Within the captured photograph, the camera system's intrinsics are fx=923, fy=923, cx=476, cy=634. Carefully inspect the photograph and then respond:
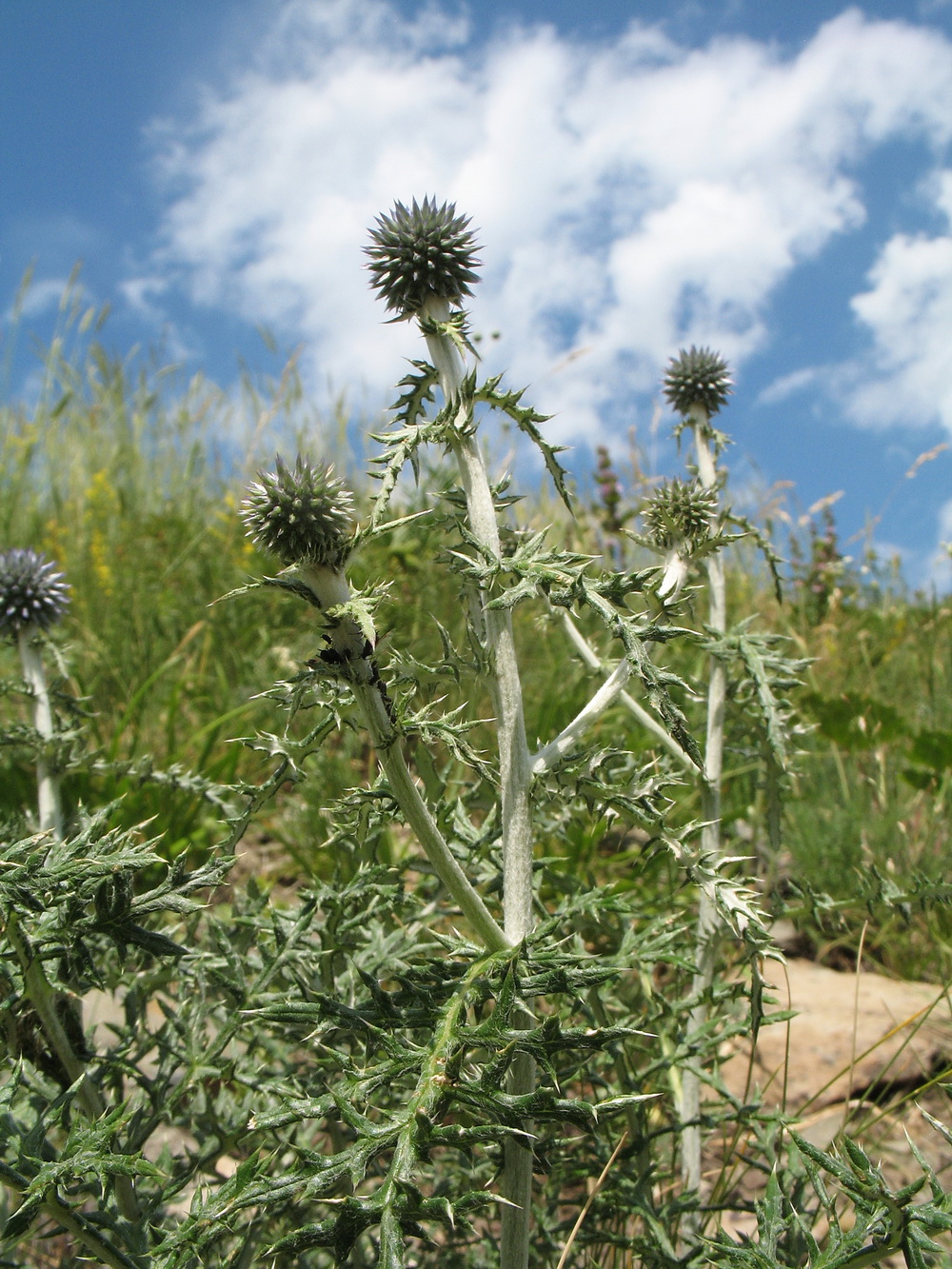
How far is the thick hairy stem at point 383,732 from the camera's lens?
1.32 meters

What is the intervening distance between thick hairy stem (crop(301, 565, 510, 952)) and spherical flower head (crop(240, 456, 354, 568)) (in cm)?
3

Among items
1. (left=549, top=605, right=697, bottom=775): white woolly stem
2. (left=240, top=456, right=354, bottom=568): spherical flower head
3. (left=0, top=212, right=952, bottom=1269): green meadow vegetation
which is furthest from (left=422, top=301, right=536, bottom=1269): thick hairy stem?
(left=549, top=605, right=697, bottom=775): white woolly stem

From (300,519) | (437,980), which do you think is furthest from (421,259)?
(437,980)

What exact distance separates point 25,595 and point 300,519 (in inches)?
65.5

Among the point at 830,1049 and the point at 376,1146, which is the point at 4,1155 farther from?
the point at 830,1049

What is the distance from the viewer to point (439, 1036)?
4.19ft

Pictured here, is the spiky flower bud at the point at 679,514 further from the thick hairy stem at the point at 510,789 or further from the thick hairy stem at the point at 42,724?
the thick hairy stem at the point at 42,724

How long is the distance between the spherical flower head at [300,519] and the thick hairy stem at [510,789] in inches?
11.6

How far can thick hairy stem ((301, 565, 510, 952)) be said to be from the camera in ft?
4.33

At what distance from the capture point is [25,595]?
262 cm

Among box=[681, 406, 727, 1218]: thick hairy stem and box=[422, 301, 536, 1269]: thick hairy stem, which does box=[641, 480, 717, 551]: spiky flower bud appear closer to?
box=[681, 406, 727, 1218]: thick hairy stem

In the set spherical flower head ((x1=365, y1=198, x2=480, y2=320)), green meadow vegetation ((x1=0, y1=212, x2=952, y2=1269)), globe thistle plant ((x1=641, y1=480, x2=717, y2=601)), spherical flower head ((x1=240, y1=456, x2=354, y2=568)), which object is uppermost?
spherical flower head ((x1=365, y1=198, x2=480, y2=320))

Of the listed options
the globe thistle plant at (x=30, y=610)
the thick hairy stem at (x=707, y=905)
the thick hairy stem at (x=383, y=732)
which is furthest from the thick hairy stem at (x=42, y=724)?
the thick hairy stem at (x=707, y=905)

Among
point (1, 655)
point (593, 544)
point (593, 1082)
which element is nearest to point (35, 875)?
point (593, 1082)
